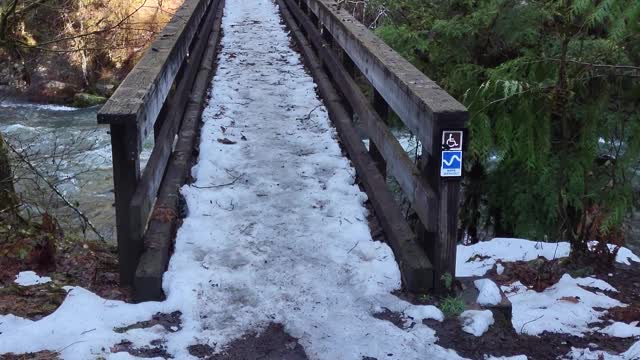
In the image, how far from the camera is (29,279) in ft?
14.3

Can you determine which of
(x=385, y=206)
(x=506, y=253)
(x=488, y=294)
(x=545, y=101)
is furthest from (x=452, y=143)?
(x=545, y=101)

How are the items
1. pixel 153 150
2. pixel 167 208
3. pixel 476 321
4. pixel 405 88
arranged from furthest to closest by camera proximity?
pixel 153 150, pixel 167 208, pixel 405 88, pixel 476 321

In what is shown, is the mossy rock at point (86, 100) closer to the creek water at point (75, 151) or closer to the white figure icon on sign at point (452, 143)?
the creek water at point (75, 151)

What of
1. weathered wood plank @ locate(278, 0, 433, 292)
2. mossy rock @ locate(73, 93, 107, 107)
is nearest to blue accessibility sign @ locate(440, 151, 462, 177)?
weathered wood plank @ locate(278, 0, 433, 292)

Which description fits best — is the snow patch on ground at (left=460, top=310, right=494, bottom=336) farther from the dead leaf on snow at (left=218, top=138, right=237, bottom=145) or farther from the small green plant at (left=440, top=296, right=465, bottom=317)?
the dead leaf on snow at (left=218, top=138, right=237, bottom=145)

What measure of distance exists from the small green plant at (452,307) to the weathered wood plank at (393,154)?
1.44ft

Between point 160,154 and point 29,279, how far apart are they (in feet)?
4.06

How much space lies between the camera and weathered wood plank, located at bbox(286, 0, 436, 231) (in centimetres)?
412

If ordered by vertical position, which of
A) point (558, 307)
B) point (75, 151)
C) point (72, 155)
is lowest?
point (72, 155)

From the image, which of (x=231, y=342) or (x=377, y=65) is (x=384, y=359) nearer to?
(x=231, y=342)

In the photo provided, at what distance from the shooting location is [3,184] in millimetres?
6426

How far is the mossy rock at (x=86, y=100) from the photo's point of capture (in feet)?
80.4

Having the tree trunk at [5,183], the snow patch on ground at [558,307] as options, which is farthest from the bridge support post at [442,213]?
the tree trunk at [5,183]

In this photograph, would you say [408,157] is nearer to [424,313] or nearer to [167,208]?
[424,313]
